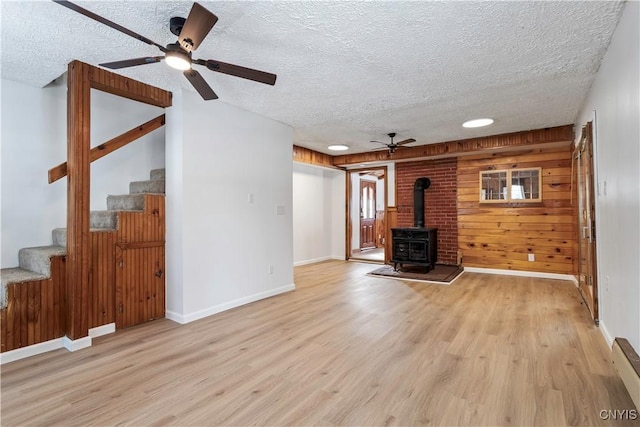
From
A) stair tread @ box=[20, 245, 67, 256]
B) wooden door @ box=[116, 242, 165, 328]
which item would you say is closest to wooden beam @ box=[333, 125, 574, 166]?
wooden door @ box=[116, 242, 165, 328]

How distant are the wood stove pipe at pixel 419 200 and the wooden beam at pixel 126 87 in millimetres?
4614

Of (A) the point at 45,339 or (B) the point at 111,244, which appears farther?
(B) the point at 111,244

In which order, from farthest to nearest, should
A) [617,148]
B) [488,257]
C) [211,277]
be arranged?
[488,257], [211,277], [617,148]

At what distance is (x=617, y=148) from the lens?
2.23m

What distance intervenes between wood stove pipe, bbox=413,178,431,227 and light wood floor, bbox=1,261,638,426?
9.03 ft

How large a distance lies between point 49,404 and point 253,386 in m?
1.16

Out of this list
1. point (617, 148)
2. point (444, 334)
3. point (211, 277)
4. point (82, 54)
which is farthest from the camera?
point (211, 277)

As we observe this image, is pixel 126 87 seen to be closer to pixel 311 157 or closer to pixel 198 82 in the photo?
pixel 198 82

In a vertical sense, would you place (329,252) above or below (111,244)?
below

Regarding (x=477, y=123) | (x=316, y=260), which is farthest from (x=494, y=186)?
(x=316, y=260)

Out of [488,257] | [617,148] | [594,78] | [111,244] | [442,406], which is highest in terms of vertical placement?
[594,78]

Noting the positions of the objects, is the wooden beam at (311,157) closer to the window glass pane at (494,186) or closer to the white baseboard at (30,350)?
the window glass pane at (494,186)

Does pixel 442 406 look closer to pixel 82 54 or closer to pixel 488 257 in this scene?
pixel 82 54

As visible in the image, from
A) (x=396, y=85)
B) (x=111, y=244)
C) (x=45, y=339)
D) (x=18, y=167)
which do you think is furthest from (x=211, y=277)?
(x=396, y=85)
